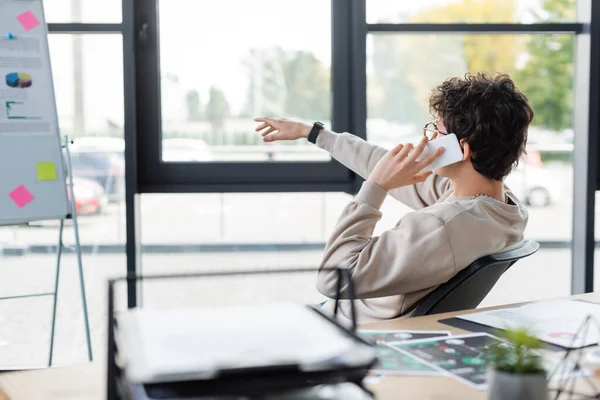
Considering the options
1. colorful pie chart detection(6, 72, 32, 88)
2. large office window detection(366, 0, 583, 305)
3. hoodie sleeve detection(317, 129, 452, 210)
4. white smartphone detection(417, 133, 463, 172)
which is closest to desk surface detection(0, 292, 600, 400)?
white smartphone detection(417, 133, 463, 172)

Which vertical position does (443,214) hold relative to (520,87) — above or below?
below

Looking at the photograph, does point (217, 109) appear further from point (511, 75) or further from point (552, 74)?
point (552, 74)

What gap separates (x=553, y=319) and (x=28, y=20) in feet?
7.69

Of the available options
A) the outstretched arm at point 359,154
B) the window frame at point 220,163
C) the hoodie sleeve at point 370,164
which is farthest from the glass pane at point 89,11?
the hoodie sleeve at point 370,164

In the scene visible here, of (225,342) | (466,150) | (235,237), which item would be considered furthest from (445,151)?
(235,237)

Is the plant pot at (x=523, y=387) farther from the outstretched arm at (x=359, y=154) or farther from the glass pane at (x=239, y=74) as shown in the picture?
the glass pane at (x=239, y=74)

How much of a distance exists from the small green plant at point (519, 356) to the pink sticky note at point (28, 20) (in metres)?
2.57

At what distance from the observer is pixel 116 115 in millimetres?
3180

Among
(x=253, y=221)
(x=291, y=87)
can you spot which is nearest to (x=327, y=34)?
(x=291, y=87)

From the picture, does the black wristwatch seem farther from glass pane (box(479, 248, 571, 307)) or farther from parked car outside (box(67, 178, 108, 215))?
glass pane (box(479, 248, 571, 307))

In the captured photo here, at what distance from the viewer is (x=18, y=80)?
288 centimetres

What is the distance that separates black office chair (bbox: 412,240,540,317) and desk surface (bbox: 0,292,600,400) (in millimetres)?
639

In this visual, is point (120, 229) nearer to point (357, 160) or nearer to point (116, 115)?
point (116, 115)

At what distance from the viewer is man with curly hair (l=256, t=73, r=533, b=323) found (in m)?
1.72
